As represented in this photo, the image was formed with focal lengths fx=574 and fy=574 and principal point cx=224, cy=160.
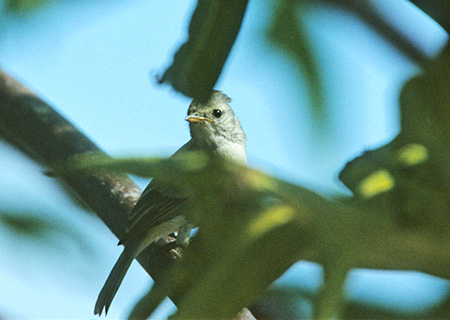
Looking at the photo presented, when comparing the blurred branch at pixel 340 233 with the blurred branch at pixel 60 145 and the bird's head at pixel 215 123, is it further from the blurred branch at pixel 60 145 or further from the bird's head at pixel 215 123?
the bird's head at pixel 215 123

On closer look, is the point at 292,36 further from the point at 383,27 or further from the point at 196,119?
the point at 196,119

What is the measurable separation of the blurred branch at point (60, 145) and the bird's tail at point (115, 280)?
3.28ft

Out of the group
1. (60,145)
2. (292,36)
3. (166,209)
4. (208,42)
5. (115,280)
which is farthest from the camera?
(115,280)

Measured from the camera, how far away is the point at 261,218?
574 millimetres

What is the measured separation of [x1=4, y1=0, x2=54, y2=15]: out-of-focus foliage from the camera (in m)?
0.78

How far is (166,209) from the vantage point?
3.59 meters

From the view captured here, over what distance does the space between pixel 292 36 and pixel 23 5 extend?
0.38 meters

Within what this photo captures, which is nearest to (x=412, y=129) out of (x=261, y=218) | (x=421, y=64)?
(x=421, y=64)

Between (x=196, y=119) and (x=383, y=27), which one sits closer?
(x=383, y=27)

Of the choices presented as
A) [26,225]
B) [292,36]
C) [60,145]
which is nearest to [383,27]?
[292,36]

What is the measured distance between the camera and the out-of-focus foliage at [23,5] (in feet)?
2.54

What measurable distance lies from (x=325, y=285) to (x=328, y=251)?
4cm

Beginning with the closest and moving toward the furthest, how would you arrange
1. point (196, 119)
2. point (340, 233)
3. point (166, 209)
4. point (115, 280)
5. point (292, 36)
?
1. point (340, 233)
2. point (292, 36)
3. point (166, 209)
4. point (115, 280)
5. point (196, 119)

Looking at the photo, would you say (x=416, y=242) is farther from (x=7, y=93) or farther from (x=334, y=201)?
(x=7, y=93)
